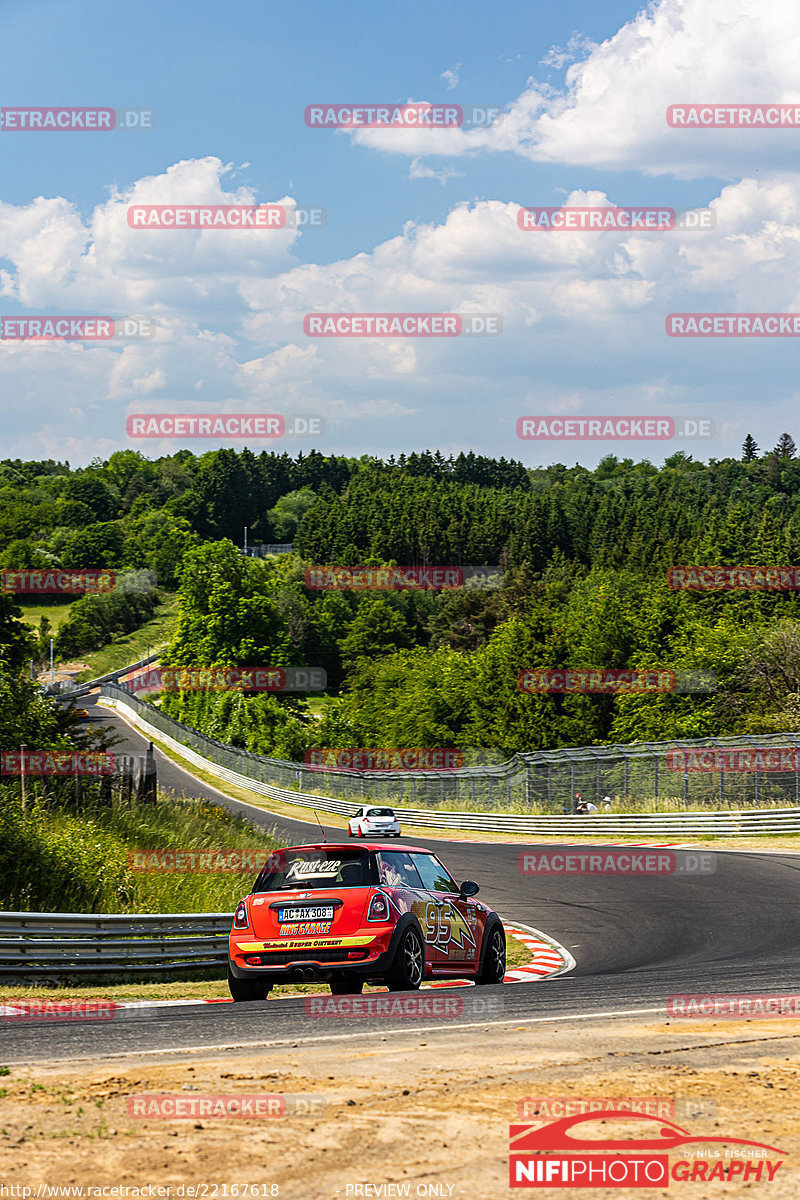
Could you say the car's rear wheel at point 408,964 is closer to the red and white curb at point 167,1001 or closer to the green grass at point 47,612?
the red and white curb at point 167,1001

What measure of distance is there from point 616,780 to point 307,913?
2748 centimetres

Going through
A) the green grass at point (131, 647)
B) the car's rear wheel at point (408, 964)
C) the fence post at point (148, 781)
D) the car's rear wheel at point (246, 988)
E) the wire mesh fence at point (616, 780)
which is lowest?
the wire mesh fence at point (616, 780)

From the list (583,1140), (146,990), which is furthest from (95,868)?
(583,1140)

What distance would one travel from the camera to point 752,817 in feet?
100.0

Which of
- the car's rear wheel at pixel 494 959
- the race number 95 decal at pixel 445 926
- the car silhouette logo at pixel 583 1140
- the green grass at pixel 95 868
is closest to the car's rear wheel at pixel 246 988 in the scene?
the race number 95 decal at pixel 445 926

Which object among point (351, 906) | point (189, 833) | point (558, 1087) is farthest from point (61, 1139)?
point (189, 833)

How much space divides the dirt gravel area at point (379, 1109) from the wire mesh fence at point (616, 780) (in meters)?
25.0

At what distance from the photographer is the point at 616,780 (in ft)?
119

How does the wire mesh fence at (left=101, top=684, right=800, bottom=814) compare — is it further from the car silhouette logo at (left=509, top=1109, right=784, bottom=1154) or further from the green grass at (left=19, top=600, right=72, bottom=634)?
the green grass at (left=19, top=600, right=72, bottom=634)

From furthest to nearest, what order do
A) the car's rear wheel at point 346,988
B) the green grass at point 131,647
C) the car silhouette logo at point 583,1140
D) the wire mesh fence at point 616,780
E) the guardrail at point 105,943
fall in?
the green grass at point 131,647 → the wire mesh fence at point 616,780 → the guardrail at point 105,943 → the car's rear wheel at point 346,988 → the car silhouette logo at point 583,1140

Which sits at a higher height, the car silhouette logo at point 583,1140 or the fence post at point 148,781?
the car silhouette logo at point 583,1140

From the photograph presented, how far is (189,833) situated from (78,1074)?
15219 millimetres

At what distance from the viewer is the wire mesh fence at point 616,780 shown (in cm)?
3111

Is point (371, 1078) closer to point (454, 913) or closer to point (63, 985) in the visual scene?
point (454, 913)
